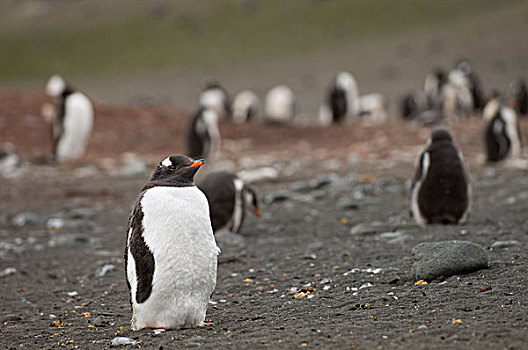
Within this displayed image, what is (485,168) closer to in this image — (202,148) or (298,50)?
(202,148)

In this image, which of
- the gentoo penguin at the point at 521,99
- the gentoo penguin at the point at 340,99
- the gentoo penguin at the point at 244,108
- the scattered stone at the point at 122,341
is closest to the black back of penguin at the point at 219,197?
the scattered stone at the point at 122,341

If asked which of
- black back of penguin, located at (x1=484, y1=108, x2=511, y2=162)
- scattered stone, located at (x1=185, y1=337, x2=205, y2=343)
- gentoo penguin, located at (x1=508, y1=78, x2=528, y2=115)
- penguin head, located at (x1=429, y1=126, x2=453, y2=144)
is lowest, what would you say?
scattered stone, located at (x1=185, y1=337, x2=205, y2=343)

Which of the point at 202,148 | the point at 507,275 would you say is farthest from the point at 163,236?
the point at 202,148

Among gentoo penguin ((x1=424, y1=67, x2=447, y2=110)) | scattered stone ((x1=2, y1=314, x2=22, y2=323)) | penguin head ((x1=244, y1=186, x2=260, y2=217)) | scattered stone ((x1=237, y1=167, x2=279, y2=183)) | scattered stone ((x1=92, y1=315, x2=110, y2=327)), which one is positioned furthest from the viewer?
gentoo penguin ((x1=424, y1=67, x2=447, y2=110))

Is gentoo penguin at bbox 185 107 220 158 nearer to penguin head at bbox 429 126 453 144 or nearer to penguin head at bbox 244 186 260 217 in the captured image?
penguin head at bbox 244 186 260 217

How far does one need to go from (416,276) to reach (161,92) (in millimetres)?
42478

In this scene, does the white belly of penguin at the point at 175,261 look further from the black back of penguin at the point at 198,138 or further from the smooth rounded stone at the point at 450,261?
the black back of penguin at the point at 198,138

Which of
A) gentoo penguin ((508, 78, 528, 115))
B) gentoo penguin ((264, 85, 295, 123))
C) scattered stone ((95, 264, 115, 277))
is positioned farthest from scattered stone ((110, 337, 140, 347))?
gentoo penguin ((264, 85, 295, 123))

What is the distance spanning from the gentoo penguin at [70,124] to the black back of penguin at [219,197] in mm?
8838

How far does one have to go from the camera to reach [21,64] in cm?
6022

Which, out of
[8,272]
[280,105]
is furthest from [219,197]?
[280,105]

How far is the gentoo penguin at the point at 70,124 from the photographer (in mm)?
15703

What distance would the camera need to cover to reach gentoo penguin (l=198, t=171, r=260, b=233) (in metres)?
7.32

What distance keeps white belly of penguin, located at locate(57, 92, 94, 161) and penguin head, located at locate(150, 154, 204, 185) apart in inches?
454
